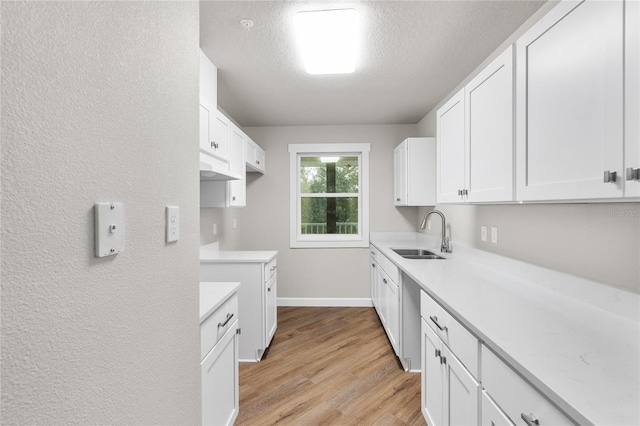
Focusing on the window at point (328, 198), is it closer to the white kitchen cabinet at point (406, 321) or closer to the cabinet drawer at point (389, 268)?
the cabinet drawer at point (389, 268)

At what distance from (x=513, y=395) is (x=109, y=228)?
1120 millimetres

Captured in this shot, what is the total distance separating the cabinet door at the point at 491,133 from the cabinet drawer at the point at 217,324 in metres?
1.40

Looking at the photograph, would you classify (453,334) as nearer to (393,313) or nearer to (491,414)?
(491,414)

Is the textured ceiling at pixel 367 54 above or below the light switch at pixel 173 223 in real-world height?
above

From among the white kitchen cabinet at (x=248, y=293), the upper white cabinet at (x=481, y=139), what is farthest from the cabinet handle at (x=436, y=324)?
the white kitchen cabinet at (x=248, y=293)

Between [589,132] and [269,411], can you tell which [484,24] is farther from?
[269,411]

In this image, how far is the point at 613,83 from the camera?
856mm

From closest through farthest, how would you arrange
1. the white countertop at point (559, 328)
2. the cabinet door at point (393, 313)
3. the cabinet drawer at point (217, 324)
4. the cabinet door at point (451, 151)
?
1. the white countertop at point (559, 328)
2. the cabinet drawer at point (217, 324)
3. the cabinet door at point (451, 151)
4. the cabinet door at point (393, 313)

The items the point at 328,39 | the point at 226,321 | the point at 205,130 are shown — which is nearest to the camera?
the point at 226,321

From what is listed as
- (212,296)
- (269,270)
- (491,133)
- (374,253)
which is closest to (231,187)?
(269,270)

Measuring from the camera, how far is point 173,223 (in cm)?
88

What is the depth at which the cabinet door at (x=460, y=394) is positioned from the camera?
108 centimetres

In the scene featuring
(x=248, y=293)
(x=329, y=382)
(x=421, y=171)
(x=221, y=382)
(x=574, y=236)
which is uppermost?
(x=421, y=171)

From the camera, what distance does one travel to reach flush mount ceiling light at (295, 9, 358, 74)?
1704mm
